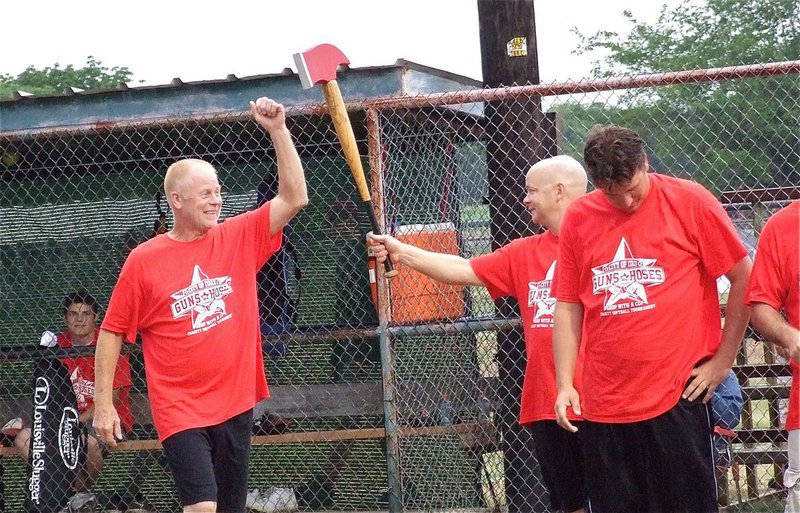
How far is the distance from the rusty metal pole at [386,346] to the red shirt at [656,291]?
6.58ft

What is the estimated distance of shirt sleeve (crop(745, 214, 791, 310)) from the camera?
404 centimetres

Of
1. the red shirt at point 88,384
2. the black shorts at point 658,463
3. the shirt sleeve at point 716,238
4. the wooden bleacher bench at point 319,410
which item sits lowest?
the wooden bleacher bench at point 319,410

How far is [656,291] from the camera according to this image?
4.09 m

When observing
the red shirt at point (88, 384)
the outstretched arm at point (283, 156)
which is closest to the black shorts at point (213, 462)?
the outstretched arm at point (283, 156)

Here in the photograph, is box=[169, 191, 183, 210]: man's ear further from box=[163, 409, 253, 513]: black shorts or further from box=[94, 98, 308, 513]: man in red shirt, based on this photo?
box=[163, 409, 253, 513]: black shorts

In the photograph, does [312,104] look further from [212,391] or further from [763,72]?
[763,72]

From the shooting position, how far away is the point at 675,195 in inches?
162

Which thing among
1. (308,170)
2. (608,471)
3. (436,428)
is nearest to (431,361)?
(436,428)

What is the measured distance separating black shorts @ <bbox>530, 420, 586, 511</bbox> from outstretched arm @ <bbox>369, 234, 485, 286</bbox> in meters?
0.77

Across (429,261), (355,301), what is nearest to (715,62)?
(355,301)

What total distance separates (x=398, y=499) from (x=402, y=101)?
219cm

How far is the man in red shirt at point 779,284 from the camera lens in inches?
158

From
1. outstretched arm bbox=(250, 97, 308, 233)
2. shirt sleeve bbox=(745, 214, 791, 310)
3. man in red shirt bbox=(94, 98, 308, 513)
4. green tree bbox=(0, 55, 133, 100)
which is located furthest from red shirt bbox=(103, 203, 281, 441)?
green tree bbox=(0, 55, 133, 100)

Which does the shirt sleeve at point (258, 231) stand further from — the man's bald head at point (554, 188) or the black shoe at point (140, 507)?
the black shoe at point (140, 507)
